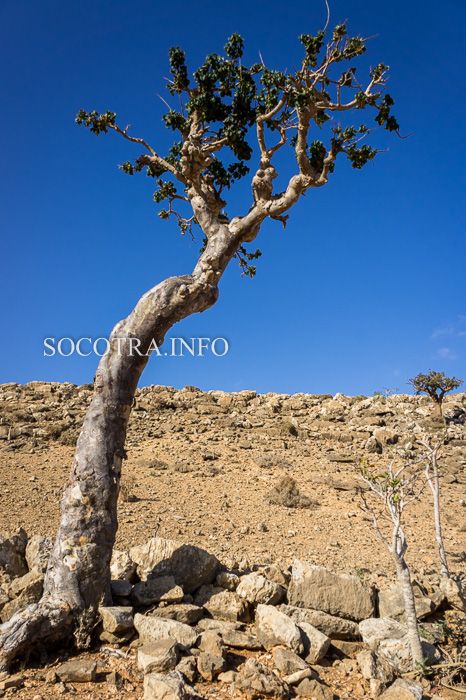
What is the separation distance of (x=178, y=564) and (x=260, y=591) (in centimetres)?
121

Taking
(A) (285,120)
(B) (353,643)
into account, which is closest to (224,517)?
(B) (353,643)

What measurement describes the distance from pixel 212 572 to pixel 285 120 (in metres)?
8.20

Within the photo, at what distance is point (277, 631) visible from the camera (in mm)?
5684

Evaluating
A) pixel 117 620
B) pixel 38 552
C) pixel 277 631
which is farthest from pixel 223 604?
pixel 38 552

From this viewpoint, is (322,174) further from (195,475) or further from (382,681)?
(195,475)

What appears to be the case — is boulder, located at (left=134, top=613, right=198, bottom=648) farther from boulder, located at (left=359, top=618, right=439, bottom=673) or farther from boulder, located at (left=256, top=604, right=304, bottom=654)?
boulder, located at (left=359, top=618, right=439, bottom=673)

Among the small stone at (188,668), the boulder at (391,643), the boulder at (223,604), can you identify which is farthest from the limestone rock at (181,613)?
the boulder at (391,643)

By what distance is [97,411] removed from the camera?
21.8 feet

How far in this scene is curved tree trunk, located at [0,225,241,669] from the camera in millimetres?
5544

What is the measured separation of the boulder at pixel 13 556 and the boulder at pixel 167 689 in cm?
334

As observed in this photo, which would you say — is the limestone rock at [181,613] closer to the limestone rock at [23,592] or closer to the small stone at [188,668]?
the small stone at [188,668]

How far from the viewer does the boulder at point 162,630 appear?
549cm

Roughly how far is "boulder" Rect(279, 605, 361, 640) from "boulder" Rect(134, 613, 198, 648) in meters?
1.33

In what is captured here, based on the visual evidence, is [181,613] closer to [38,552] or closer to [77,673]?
[77,673]
